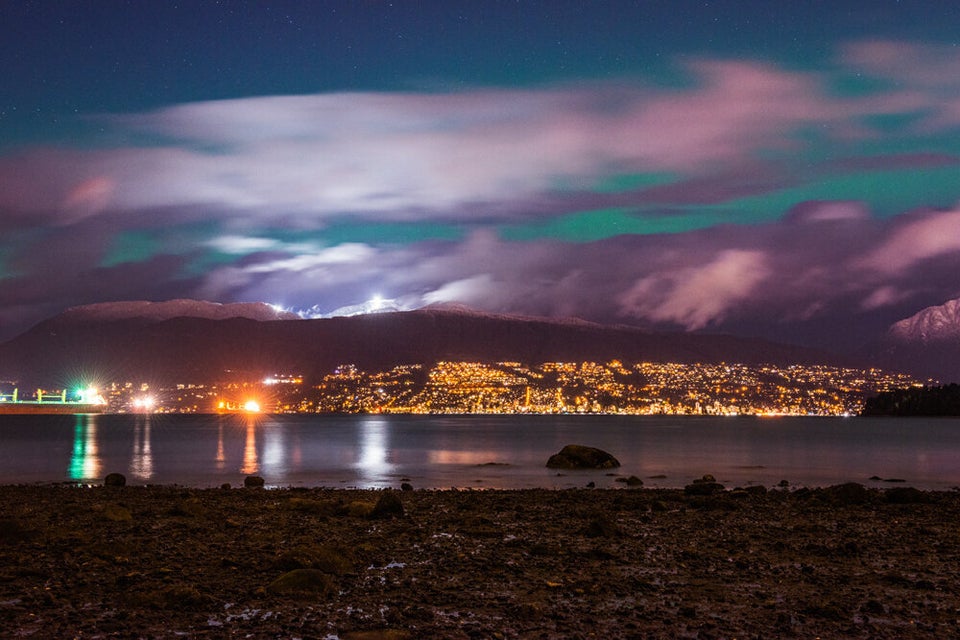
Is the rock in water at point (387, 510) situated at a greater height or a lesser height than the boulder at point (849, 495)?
greater

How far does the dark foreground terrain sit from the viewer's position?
1323 cm

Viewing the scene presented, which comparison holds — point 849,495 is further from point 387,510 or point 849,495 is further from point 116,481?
point 116,481

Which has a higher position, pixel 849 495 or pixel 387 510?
pixel 387 510

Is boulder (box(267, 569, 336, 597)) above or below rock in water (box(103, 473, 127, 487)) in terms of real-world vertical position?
above

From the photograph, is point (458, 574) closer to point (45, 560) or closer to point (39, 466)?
point (45, 560)

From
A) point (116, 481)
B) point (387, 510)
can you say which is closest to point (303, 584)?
point (387, 510)

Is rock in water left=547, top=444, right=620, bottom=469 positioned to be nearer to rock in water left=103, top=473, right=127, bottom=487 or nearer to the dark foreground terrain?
rock in water left=103, top=473, right=127, bottom=487

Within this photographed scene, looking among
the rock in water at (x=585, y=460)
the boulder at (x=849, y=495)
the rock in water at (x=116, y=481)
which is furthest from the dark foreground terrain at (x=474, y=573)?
the rock in water at (x=585, y=460)

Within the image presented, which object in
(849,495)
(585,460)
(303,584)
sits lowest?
(585,460)

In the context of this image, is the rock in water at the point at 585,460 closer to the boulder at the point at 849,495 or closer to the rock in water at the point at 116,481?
the boulder at the point at 849,495

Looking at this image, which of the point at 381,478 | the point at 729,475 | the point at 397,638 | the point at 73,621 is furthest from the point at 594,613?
the point at 729,475

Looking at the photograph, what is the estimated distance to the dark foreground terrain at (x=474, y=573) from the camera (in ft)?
43.4

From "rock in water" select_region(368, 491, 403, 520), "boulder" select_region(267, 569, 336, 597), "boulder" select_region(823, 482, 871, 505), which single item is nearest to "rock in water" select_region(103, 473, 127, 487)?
"rock in water" select_region(368, 491, 403, 520)

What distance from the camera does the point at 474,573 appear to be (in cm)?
1716
